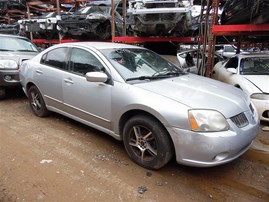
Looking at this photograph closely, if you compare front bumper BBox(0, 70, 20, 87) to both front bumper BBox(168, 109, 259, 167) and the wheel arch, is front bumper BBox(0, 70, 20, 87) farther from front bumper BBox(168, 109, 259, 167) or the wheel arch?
front bumper BBox(168, 109, 259, 167)

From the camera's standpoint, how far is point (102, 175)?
118 inches

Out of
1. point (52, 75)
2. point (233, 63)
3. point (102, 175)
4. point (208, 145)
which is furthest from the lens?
point (233, 63)

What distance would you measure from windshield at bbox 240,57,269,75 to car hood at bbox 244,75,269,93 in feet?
0.86

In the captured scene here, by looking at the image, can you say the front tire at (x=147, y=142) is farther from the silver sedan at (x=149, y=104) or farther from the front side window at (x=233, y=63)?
the front side window at (x=233, y=63)

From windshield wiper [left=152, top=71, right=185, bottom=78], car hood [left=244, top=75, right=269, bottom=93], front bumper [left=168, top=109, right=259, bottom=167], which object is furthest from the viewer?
car hood [left=244, top=75, right=269, bottom=93]

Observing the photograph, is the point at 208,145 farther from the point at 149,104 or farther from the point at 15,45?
the point at 15,45

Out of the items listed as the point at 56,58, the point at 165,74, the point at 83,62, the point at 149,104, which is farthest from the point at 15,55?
the point at 149,104

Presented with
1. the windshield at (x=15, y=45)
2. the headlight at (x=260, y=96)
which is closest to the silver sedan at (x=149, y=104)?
the headlight at (x=260, y=96)

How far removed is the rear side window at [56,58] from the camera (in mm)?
4195

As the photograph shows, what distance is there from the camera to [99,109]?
351 cm

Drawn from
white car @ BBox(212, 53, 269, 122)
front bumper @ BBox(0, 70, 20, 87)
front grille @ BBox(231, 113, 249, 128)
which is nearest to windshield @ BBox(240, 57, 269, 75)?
white car @ BBox(212, 53, 269, 122)

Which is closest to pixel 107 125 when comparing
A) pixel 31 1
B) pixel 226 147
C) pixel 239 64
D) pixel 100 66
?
pixel 100 66

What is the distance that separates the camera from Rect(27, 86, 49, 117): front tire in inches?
187

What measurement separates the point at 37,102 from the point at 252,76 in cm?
441
